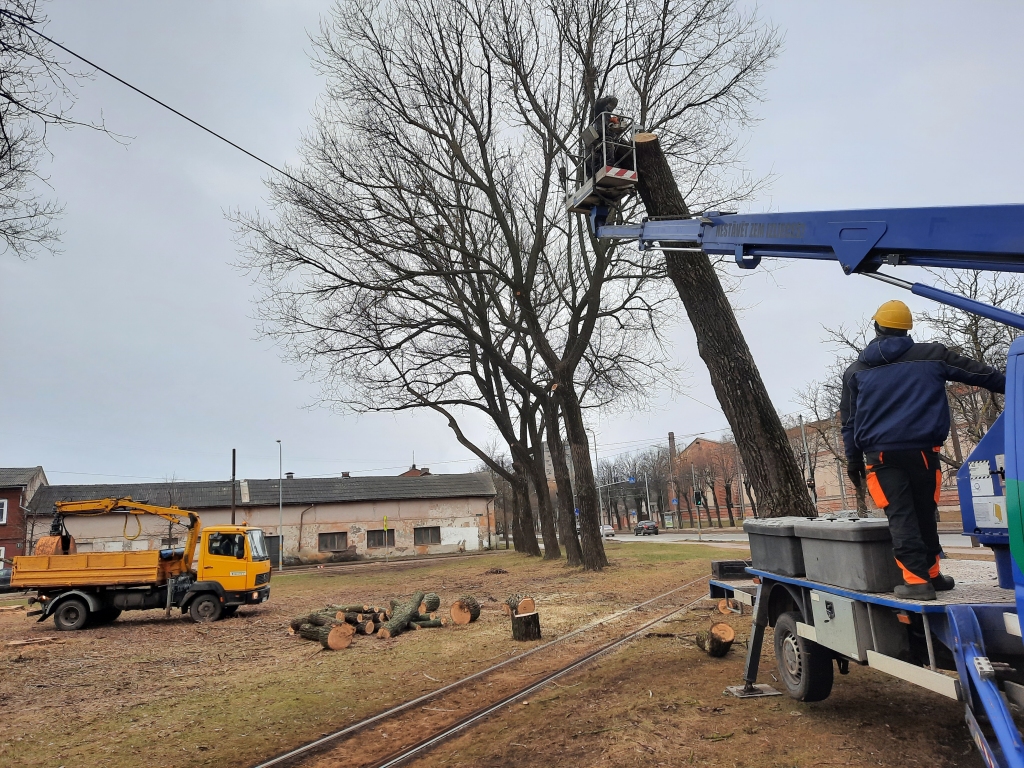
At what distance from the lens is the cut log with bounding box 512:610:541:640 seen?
994cm

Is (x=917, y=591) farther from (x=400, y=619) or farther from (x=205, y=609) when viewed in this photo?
(x=205, y=609)

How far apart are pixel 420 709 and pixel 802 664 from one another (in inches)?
141

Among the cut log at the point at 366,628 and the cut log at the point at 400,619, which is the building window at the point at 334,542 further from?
the cut log at the point at 366,628

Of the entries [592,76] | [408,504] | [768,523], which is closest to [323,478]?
[408,504]

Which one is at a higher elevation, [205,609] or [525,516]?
[525,516]

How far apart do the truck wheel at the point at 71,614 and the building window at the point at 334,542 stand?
3205cm

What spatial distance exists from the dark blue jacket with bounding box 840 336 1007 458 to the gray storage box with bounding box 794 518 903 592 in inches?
21.2

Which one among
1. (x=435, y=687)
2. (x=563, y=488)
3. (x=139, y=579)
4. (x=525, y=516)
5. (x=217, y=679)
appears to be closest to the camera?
(x=435, y=687)

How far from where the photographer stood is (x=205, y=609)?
51.0ft

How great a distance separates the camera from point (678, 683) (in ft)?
21.6

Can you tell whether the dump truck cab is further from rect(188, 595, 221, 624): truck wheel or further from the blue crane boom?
the blue crane boom

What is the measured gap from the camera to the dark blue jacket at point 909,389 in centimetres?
391

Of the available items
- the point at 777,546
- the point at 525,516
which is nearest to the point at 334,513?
the point at 525,516

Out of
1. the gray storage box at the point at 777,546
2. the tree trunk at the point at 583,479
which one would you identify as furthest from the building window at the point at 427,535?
the gray storage box at the point at 777,546
